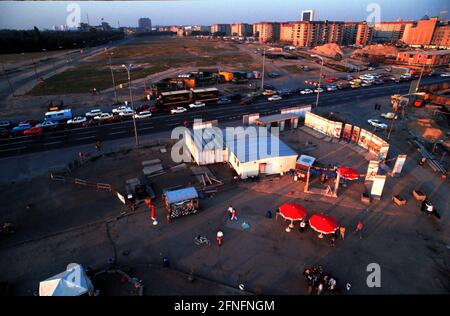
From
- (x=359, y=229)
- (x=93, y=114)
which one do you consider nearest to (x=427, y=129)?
(x=359, y=229)

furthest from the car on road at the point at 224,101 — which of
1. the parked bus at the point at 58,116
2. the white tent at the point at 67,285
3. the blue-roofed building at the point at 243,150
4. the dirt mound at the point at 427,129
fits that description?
the white tent at the point at 67,285

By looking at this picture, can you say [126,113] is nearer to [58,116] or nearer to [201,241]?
[58,116]

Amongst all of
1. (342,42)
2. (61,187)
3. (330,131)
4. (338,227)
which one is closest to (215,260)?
(338,227)

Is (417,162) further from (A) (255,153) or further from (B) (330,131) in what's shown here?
(A) (255,153)

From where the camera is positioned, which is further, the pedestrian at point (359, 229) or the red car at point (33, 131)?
the red car at point (33, 131)

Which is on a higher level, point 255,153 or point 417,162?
point 255,153

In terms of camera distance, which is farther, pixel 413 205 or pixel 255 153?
pixel 255 153

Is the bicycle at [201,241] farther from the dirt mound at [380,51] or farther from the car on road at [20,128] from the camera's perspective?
the dirt mound at [380,51]

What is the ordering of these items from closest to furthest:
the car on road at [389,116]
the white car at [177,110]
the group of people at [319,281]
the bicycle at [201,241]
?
the group of people at [319,281], the bicycle at [201,241], the car on road at [389,116], the white car at [177,110]
